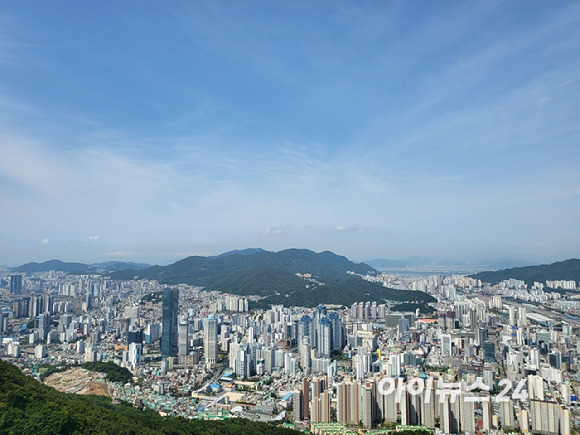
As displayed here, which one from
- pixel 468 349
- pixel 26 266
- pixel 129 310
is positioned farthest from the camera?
pixel 26 266

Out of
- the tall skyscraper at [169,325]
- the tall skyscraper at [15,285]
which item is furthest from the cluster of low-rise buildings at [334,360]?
the tall skyscraper at [15,285]

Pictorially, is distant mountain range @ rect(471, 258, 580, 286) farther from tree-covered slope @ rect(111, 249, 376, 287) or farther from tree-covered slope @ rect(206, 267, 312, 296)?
tree-covered slope @ rect(206, 267, 312, 296)

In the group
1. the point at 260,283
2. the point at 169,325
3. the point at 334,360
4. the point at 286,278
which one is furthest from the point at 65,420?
the point at 286,278

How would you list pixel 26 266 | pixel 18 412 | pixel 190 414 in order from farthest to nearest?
pixel 26 266 < pixel 190 414 < pixel 18 412

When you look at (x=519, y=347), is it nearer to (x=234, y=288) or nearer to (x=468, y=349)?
(x=468, y=349)

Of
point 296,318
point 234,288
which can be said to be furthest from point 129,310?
point 234,288

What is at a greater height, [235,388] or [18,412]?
[18,412]
